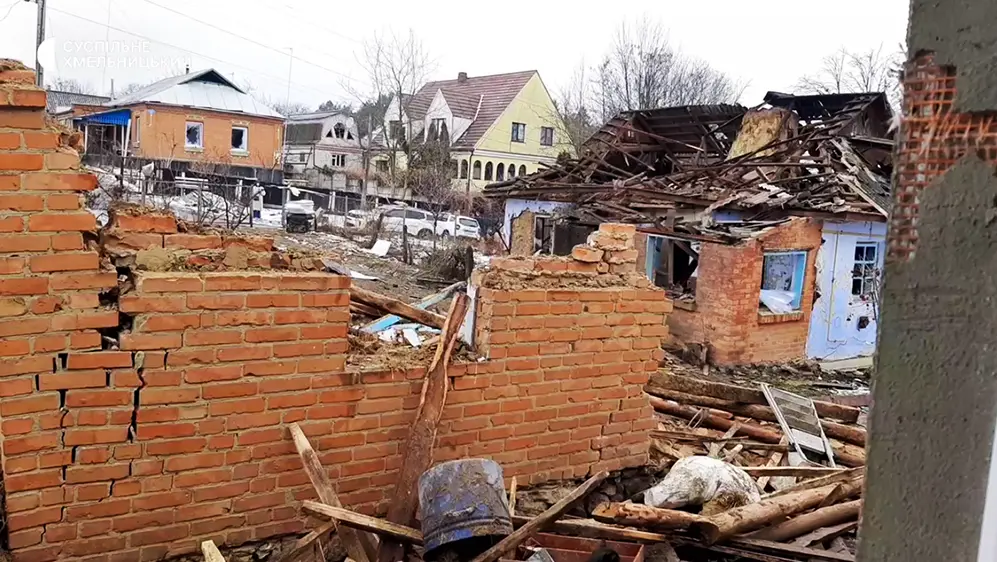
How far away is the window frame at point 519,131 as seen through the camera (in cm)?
4012

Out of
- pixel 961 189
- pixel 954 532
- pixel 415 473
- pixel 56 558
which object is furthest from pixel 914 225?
pixel 56 558

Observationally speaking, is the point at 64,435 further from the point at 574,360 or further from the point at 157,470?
the point at 574,360

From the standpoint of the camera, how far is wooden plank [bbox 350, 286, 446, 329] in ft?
15.3

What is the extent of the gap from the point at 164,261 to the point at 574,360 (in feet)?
7.60

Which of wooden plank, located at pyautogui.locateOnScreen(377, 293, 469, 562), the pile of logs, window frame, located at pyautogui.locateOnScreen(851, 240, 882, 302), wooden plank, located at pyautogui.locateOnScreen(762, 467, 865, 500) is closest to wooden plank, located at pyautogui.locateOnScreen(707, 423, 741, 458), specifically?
the pile of logs

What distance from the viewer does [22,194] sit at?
8.96 ft

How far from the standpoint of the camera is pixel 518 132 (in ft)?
133

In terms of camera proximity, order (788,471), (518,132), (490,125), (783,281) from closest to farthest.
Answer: (788,471)
(783,281)
(490,125)
(518,132)

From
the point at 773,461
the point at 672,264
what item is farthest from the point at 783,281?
the point at 773,461

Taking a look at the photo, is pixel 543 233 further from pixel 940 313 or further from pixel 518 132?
pixel 518 132

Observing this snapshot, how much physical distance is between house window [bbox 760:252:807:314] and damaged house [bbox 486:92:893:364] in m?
0.02

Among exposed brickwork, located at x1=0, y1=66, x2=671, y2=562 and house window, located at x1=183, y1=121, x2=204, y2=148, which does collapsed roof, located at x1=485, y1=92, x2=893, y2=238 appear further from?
house window, located at x1=183, y1=121, x2=204, y2=148

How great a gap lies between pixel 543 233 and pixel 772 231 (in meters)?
7.04

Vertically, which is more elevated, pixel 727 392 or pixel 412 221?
pixel 412 221
